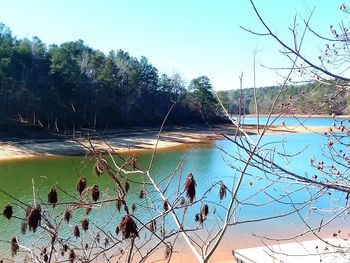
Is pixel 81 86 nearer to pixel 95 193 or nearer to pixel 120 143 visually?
pixel 120 143

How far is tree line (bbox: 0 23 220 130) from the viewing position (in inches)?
1342

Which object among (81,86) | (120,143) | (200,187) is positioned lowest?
(200,187)

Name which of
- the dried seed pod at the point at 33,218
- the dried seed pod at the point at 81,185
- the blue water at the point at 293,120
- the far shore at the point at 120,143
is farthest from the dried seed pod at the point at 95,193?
the far shore at the point at 120,143

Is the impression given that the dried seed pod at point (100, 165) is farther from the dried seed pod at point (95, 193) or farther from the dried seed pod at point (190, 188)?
the dried seed pod at point (190, 188)

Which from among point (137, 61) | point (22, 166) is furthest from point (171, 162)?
point (137, 61)

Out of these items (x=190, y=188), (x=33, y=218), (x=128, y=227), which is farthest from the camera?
(x=190, y=188)

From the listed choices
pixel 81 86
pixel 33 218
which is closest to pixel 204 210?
pixel 33 218

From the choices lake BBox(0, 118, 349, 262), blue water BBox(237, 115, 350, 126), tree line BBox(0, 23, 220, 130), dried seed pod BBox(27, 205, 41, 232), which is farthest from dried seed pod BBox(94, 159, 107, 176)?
tree line BBox(0, 23, 220, 130)

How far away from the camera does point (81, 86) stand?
126ft

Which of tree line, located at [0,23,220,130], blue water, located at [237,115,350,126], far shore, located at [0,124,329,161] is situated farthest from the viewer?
tree line, located at [0,23,220,130]

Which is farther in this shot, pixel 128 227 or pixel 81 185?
pixel 81 185

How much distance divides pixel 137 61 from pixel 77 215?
40.6 m

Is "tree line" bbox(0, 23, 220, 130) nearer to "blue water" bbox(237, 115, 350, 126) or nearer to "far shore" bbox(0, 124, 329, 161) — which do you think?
"far shore" bbox(0, 124, 329, 161)

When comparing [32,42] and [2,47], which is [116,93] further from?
[2,47]
